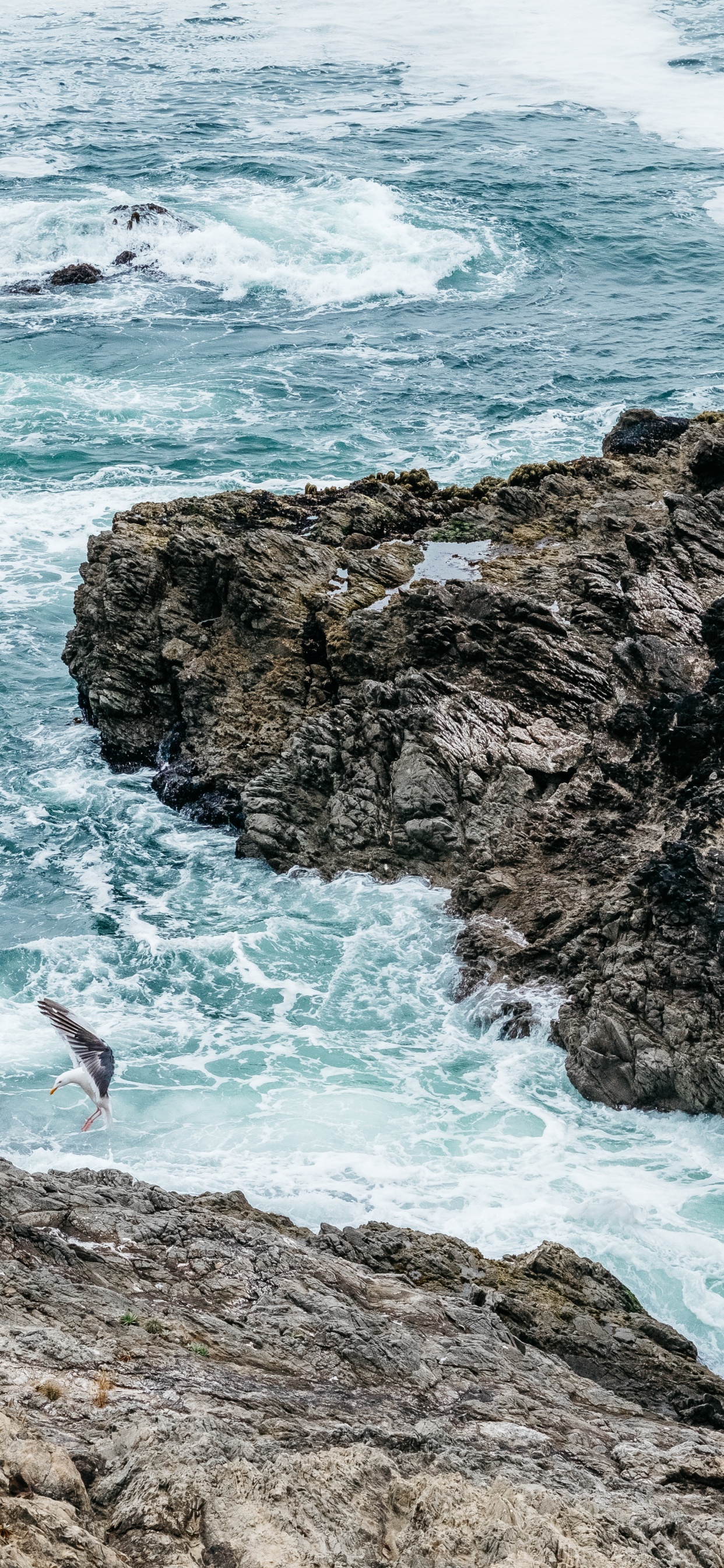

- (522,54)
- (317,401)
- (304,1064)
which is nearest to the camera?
(304,1064)

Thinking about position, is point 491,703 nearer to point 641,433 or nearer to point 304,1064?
point 304,1064

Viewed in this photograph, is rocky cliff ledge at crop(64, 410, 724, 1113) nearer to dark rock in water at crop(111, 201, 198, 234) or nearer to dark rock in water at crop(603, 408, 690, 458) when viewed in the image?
dark rock in water at crop(603, 408, 690, 458)

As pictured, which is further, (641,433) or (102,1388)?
(641,433)

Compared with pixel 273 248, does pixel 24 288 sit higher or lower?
lower

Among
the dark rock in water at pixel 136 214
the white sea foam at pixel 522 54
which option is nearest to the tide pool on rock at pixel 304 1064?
the dark rock in water at pixel 136 214

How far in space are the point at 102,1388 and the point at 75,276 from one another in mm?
50794

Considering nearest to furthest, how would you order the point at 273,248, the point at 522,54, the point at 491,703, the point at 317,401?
the point at 491,703 → the point at 317,401 → the point at 273,248 → the point at 522,54

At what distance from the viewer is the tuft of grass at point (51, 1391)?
25.3 ft

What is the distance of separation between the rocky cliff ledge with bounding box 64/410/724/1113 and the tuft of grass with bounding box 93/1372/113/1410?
967cm

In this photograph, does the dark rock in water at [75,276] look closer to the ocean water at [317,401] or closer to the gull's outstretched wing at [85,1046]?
the ocean water at [317,401]

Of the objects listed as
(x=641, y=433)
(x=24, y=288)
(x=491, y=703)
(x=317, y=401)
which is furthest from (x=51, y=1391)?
(x=24, y=288)

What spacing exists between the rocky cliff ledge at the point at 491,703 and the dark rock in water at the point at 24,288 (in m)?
28.7

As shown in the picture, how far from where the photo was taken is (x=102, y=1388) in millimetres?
7918

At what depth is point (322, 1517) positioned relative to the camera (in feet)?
23.2
